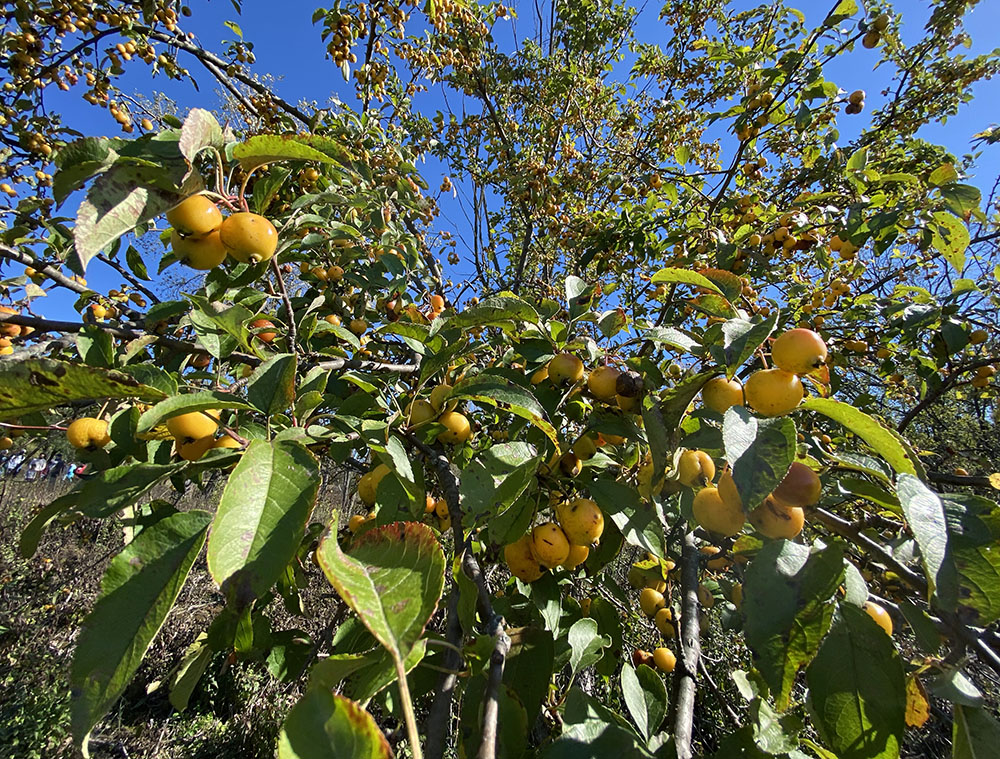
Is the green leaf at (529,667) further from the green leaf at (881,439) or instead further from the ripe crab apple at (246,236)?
the ripe crab apple at (246,236)

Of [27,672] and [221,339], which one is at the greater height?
[221,339]

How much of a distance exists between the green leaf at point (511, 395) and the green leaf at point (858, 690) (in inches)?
19.2

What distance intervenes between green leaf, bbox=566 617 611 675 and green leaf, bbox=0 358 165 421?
89 centimetres

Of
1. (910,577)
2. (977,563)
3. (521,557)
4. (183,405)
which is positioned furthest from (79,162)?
(910,577)

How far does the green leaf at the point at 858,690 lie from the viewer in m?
0.60

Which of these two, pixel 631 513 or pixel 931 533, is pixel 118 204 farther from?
pixel 931 533

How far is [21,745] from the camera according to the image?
10.4 feet

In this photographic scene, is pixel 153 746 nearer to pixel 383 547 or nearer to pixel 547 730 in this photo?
pixel 547 730

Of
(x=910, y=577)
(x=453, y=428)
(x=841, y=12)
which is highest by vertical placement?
(x=841, y=12)

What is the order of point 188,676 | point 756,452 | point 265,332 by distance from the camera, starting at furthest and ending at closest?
point 265,332 → point 188,676 → point 756,452

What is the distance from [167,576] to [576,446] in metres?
0.76

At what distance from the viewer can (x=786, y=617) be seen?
1.99 ft

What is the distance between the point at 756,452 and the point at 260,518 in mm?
629

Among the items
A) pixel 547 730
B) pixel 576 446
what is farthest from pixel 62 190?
pixel 547 730
